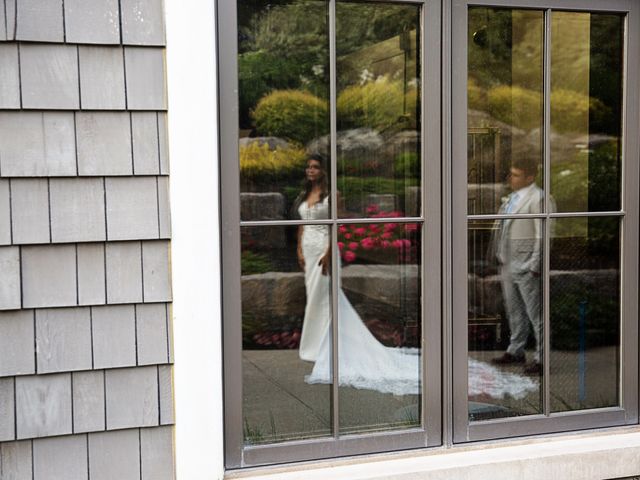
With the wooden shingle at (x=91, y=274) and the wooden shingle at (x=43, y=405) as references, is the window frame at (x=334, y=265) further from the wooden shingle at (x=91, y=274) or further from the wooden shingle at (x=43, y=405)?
the wooden shingle at (x=43, y=405)

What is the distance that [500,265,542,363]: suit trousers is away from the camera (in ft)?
9.10

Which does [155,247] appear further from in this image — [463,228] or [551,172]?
[551,172]

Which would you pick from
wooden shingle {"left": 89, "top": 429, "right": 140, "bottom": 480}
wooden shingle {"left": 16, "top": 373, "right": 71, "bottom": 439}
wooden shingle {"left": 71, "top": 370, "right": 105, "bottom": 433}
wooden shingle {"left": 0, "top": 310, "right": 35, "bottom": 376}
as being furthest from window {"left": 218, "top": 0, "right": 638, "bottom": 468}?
wooden shingle {"left": 0, "top": 310, "right": 35, "bottom": 376}

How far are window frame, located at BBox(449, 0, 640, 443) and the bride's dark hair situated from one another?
47cm

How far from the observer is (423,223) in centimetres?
261

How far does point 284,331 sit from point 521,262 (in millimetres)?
963

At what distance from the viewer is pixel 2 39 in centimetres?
215

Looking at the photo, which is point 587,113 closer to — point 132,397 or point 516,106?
point 516,106

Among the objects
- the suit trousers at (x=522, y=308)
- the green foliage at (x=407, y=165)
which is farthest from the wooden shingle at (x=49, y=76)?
the suit trousers at (x=522, y=308)

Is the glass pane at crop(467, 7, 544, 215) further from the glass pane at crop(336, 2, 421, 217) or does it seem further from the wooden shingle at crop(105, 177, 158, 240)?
the wooden shingle at crop(105, 177, 158, 240)

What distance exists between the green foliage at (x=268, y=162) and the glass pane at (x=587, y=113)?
1019 millimetres

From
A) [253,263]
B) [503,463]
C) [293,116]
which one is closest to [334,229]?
[253,263]

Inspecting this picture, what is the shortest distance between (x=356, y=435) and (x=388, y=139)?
3.52ft

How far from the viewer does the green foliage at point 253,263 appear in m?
2.46
